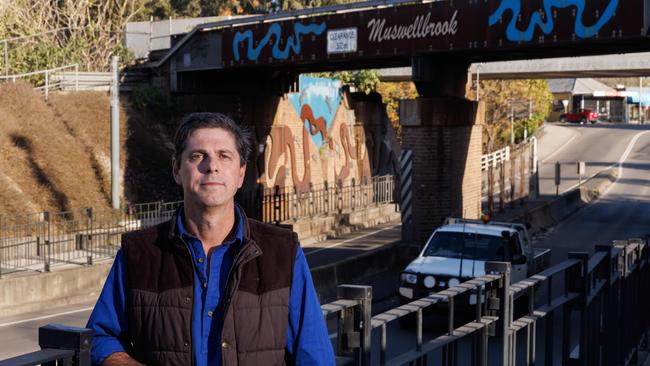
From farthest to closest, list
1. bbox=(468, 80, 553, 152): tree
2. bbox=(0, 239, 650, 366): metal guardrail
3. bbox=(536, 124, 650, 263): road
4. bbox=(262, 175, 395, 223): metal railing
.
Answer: bbox=(468, 80, 553, 152): tree → bbox=(536, 124, 650, 263): road → bbox=(262, 175, 395, 223): metal railing → bbox=(0, 239, 650, 366): metal guardrail

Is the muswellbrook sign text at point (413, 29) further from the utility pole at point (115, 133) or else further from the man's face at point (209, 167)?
the man's face at point (209, 167)

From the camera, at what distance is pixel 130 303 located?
391 centimetres

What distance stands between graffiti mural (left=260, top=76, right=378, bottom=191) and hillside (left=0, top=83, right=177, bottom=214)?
416cm

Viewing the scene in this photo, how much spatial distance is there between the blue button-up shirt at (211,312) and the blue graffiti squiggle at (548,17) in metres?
19.2

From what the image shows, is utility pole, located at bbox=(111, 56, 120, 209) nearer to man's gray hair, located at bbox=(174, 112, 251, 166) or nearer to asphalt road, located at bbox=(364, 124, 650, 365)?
asphalt road, located at bbox=(364, 124, 650, 365)

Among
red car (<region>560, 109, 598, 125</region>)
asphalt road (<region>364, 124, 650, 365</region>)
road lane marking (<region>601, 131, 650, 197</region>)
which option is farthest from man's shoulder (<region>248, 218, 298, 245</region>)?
red car (<region>560, 109, 598, 125</region>)

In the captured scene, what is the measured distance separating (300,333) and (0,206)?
82.2ft

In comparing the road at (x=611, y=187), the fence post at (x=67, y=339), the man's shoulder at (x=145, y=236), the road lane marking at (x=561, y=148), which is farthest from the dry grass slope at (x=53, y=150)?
the road lane marking at (x=561, y=148)

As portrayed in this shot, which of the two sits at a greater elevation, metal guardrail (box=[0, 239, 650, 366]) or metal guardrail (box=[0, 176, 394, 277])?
metal guardrail (box=[0, 239, 650, 366])

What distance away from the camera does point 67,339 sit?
3277 mm

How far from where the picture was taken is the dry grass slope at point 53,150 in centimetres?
2962

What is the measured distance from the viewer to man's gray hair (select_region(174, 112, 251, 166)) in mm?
3990

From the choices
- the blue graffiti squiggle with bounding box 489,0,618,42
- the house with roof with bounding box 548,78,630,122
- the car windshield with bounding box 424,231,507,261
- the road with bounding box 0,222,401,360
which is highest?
the house with roof with bounding box 548,78,630,122

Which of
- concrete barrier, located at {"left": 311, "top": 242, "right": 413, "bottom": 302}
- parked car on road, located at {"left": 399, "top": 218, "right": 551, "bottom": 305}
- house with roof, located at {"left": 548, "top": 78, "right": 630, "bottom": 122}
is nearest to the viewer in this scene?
parked car on road, located at {"left": 399, "top": 218, "right": 551, "bottom": 305}
